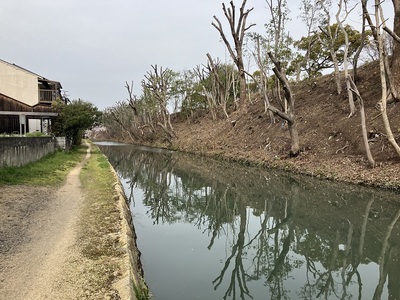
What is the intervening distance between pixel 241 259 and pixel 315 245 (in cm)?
204

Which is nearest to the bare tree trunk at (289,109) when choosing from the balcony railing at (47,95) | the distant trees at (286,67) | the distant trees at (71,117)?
the distant trees at (286,67)

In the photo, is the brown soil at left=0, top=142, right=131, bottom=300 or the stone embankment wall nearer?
the brown soil at left=0, top=142, right=131, bottom=300

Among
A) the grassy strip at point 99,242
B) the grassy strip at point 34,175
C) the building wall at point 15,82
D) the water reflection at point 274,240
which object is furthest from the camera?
the building wall at point 15,82

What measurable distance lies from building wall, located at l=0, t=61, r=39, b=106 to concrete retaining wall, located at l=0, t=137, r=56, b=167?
12167mm

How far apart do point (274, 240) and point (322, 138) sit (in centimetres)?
1310

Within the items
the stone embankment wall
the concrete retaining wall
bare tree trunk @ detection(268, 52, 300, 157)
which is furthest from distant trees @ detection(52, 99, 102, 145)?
bare tree trunk @ detection(268, 52, 300, 157)

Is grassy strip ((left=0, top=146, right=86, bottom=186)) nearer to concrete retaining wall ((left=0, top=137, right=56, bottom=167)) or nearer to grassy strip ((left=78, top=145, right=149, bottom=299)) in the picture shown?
concrete retaining wall ((left=0, top=137, right=56, bottom=167))

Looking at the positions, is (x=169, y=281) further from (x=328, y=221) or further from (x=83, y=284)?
(x=328, y=221)

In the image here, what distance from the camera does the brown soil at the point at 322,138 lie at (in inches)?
587

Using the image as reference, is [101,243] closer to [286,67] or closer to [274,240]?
[274,240]

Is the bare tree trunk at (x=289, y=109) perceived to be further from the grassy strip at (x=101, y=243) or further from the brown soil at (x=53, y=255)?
the brown soil at (x=53, y=255)

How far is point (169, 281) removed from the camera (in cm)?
598

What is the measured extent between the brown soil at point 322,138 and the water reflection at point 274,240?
1477mm

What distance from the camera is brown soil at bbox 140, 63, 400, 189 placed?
A: 49.0ft
